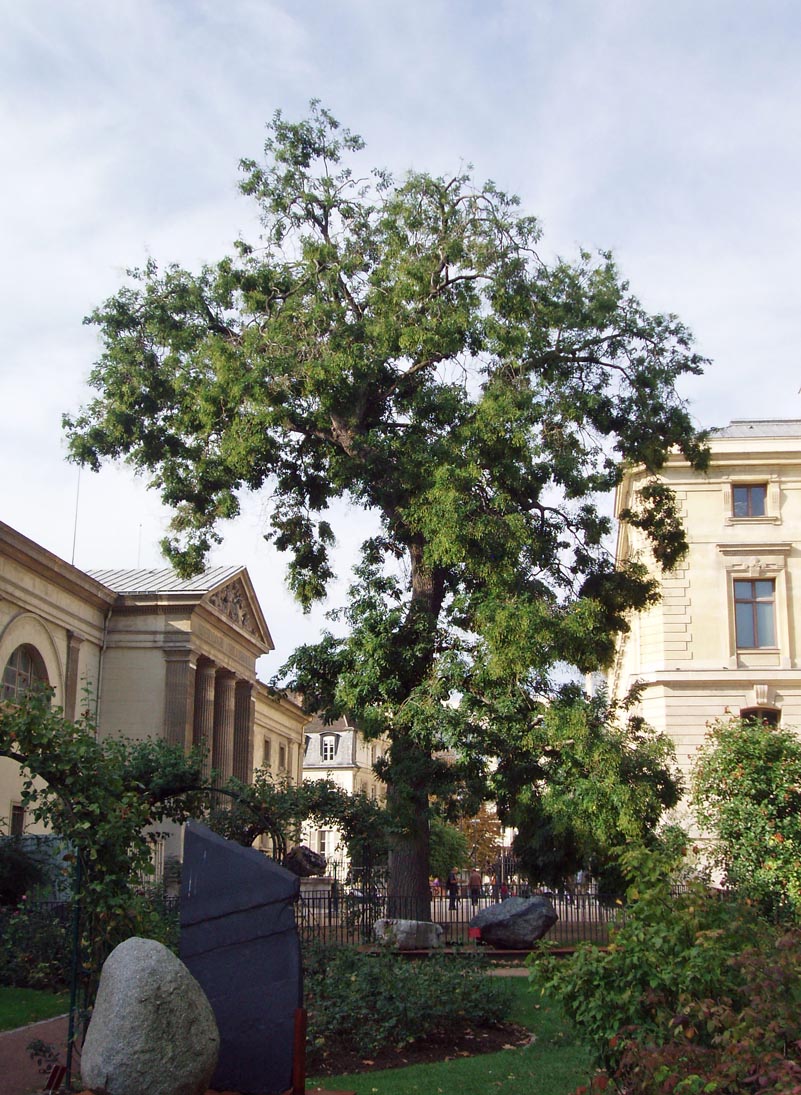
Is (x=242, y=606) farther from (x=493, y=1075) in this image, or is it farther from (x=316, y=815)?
(x=493, y=1075)

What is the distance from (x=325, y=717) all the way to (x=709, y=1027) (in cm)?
1612

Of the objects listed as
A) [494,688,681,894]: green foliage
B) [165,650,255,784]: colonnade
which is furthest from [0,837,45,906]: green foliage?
[165,650,255,784]: colonnade

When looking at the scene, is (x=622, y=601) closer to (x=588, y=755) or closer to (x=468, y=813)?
(x=588, y=755)

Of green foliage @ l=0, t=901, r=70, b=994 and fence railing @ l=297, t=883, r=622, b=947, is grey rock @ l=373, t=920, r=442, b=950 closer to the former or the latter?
fence railing @ l=297, t=883, r=622, b=947

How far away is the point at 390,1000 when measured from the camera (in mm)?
12383

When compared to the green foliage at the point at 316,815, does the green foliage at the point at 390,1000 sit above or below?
below

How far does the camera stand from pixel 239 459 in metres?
21.2

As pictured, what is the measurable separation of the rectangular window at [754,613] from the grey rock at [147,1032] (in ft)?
101

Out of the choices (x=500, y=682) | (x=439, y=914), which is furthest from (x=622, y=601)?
(x=439, y=914)

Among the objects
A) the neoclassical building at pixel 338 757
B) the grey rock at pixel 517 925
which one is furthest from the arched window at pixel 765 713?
the neoclassical building at pixel 338 757

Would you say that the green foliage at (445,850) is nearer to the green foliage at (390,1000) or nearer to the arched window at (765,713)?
the arched window at (765,713)

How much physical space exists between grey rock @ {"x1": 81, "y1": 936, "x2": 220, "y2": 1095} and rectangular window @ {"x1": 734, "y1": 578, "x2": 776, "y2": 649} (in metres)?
30.6

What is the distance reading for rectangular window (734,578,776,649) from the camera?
121ft

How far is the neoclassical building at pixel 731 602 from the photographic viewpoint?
118 ft
